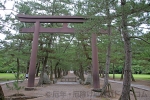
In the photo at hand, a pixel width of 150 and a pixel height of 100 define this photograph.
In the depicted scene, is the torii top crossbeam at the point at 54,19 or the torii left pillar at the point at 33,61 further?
the torii top crossbeam at the point at 54,19

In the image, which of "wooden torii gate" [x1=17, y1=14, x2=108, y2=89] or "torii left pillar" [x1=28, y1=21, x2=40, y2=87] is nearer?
"wooden torii gate" [x1=17, y1=14, x2=108, y2=89]

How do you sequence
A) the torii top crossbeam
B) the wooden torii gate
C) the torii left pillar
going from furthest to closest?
the torii top crossbeam, the torii left pillar, the wooden torii gate

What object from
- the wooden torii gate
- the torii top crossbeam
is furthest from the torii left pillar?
the torii top crossbeam

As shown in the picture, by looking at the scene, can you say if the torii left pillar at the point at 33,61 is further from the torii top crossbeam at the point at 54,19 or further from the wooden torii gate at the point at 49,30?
the torii top crossbeam at the point at 54,19

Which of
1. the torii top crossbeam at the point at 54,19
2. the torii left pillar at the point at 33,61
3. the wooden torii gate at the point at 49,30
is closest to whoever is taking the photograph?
the wooden torii gate at the point at 49,30

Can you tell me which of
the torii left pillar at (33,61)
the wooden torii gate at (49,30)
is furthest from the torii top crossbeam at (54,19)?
the torii left pillar at (33,61)

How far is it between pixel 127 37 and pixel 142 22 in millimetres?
836

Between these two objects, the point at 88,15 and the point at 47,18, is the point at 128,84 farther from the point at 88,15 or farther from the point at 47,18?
the point at 47,18

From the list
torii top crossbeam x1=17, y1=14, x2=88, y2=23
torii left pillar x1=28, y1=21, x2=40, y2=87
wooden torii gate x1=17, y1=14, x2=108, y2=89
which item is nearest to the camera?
wooden torii gate x1=17, y1=14, x2=108, y2=89

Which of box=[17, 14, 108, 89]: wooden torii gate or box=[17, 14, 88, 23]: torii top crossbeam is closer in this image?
box=[17, 14, 108, 89]: wooden torii gate

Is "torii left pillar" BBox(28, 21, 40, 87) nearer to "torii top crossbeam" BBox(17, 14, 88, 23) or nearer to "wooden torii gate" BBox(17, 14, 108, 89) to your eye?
"wooden torii gate" BBox(17, 14, 108, 89)

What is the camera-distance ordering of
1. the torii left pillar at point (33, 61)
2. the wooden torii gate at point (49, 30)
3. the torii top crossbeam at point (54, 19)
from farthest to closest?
the torii top crossbeam at point (54, 19)
the torii left pillar at point (33, 61)
the wooden torii gate at point (49, 30)

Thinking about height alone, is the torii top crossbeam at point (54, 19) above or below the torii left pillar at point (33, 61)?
above

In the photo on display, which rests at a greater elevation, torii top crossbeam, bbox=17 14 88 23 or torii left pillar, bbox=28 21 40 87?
torii top crossbeam, bbox=17 14 88 23
